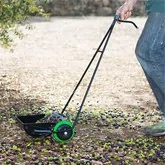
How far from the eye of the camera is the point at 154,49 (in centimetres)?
387

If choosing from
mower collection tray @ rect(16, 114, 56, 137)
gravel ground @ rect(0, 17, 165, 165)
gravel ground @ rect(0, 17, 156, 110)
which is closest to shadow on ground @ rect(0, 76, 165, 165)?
gravel ground @ rect(0, 17, 165, 165)

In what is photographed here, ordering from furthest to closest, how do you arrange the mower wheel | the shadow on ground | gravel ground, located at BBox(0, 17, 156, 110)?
1. gravel ground, located at BBox(0, 17, 156, 110)
2. the mower wheel
3. the shadow on ground

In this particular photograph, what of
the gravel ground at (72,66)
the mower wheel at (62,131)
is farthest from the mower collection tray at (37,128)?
the gravel ground at (72,66)

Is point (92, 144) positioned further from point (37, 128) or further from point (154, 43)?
point (154, 43)

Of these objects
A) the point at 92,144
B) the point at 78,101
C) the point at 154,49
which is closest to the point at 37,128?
the point at 92,144

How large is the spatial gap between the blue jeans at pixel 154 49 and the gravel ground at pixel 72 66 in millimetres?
1589

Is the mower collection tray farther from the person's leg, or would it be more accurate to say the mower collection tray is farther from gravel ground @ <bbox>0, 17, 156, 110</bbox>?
gravel ground @ <bbox>0, 17, 156, 110</bbox>

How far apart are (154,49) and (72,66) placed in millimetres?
4259

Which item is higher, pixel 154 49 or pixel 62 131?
pixel 154 49

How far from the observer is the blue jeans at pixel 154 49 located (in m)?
3.86

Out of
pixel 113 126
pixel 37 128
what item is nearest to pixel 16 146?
pixel 37 128

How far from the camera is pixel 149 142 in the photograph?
4270 mm

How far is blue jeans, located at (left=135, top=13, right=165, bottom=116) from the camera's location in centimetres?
386

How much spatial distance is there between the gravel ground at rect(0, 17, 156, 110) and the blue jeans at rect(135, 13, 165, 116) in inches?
62.6
